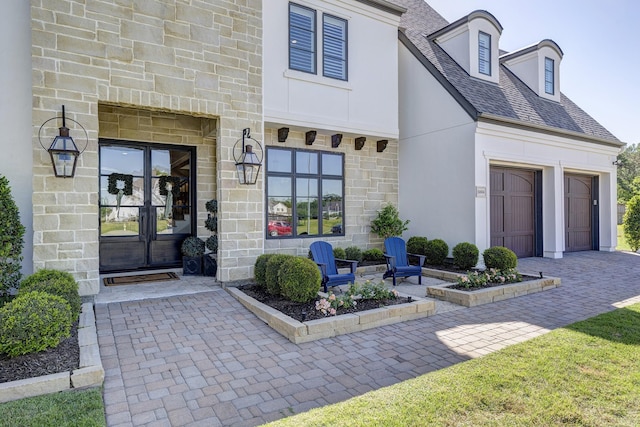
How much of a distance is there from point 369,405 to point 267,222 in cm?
569

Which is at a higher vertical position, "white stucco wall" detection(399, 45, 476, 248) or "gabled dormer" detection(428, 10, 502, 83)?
"gabled dormer" detection(428, 10, 502, 83)

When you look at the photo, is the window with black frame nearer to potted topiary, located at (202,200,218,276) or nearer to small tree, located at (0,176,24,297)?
potted topiary, located at (202,200,218,276)

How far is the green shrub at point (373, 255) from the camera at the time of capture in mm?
8773

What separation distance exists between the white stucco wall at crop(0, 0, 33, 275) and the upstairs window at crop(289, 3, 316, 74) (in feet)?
14.7

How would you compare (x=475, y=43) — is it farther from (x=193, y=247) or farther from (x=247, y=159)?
(x=193, y=247)

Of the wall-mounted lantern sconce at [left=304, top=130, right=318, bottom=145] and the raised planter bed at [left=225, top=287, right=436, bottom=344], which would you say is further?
the wall-mounted lantern sconce at [left=304, top=130, right=318, bottom=145]

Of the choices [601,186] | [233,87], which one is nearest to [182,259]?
[233,87]

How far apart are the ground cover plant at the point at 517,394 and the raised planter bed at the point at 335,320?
A: 136 cm

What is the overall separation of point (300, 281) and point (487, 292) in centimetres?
312

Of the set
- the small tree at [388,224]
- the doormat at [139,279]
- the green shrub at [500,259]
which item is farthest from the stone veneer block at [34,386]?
the small tree at [388,224]

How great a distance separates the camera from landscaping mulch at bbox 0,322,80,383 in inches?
119

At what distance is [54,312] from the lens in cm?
349

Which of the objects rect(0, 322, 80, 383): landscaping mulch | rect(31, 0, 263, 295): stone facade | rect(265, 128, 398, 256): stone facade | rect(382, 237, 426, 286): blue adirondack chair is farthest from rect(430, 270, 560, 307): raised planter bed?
rect(0, 322, 80, 383): landscaping mulch

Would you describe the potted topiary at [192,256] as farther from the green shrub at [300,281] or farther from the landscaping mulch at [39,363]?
the landscaping mulch at [39,363]
